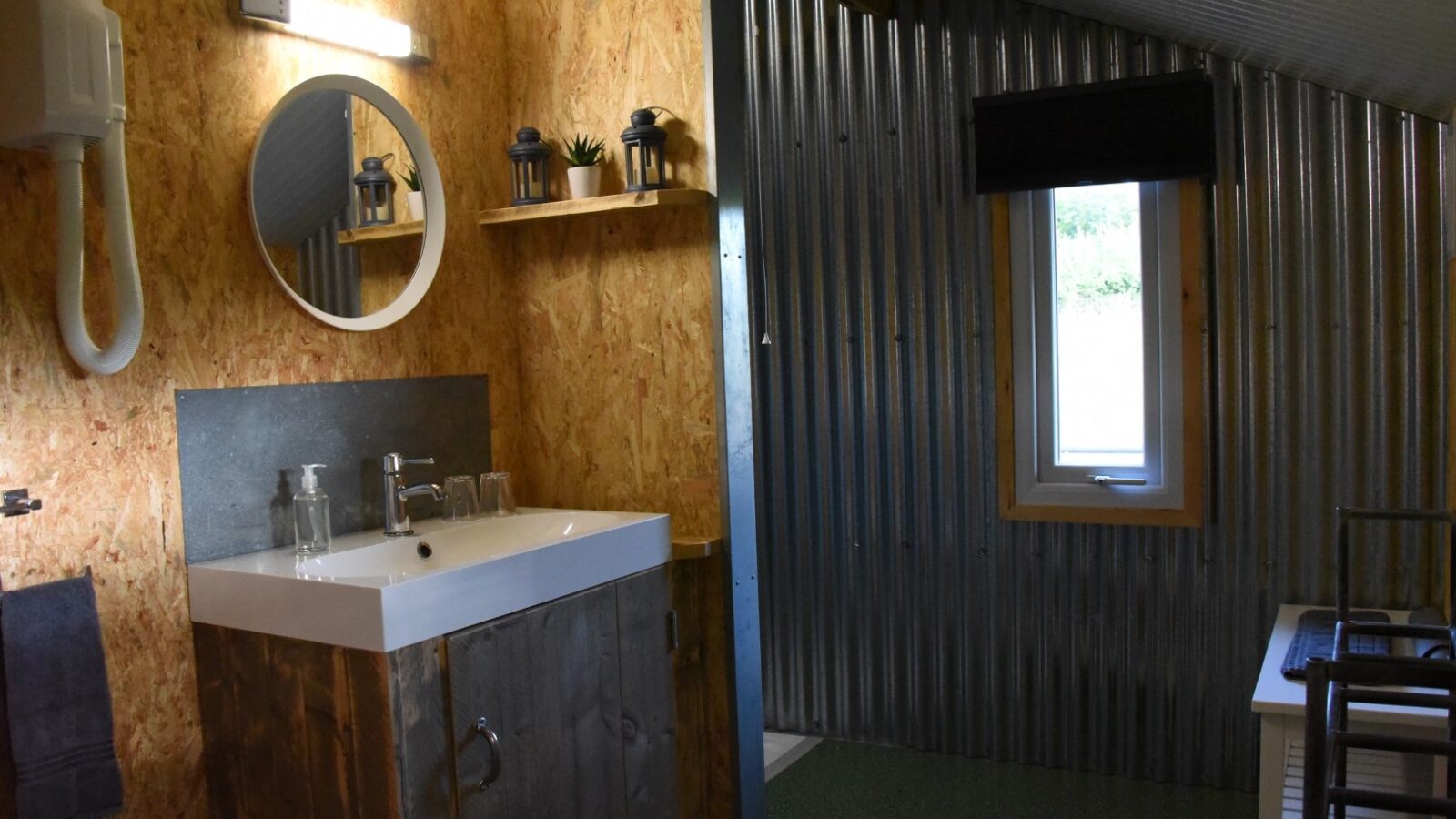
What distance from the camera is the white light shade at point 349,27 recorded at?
7.97 ft

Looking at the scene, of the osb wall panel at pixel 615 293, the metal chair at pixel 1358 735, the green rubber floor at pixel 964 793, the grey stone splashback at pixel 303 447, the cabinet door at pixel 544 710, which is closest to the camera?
the metal chair at pixel 1358 735

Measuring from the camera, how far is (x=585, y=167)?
274cm

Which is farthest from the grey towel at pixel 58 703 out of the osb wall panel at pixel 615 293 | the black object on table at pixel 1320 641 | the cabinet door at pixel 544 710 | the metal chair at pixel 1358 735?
the black object on table at pixel 1320 641

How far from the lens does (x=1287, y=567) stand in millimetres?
3312

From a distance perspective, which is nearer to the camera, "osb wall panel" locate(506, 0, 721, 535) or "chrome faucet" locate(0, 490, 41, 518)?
"chrome faucet" locate(0, 490, 41, 518)

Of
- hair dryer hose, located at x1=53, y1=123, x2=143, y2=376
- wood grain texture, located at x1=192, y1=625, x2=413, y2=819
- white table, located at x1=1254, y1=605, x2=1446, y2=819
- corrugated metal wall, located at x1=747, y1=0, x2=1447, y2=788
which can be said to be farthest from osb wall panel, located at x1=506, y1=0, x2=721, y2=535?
white table, located at x1=1254, y1=605, x2=1446, y2=819

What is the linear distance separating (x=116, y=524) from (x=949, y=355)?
8.18 ft

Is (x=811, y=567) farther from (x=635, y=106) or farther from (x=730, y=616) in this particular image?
(x=635, y=106)

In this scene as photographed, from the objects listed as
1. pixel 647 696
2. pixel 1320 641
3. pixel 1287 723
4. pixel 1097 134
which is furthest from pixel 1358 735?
pixel 1097 134

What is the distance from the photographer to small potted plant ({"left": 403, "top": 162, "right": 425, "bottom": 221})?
8.79 feet

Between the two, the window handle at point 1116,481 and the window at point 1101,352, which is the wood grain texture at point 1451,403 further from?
the window handle at point 1116,481

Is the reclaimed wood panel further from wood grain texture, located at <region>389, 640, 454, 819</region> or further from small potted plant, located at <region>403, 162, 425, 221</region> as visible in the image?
small potted plant, located at <region>403, 162, 425, 221</region>

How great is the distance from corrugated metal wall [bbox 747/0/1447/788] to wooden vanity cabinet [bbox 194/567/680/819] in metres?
1.51

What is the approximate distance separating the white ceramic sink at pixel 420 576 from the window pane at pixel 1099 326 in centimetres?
158
